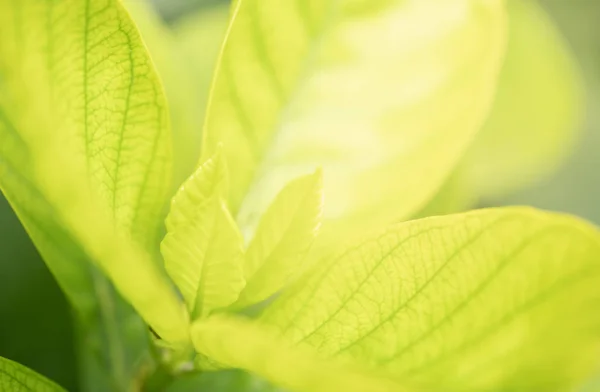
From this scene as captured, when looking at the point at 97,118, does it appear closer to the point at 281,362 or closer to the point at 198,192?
the point at 198,192

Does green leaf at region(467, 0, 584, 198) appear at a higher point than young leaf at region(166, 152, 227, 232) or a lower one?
lower

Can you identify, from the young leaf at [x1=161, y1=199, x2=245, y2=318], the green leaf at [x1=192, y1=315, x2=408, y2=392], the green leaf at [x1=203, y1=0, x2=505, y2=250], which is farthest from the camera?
the green leaf at [x1=203, y1=0, x2=505, y2=250]

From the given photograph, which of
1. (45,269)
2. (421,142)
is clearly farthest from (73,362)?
(421,142)

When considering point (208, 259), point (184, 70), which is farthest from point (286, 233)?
point (184, 70)

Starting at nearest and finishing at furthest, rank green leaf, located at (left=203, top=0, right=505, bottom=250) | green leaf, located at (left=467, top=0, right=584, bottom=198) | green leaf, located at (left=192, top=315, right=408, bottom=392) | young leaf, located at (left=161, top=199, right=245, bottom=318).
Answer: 1. green leaf, located at (left=192, top=315, right=408, bottom=392)
2. young leaf, located at (left=161, top=199, right=245, bottom=318)
3. green leaf, located at (left=203, top=0, right=505, bottom=250)
4. green leaf, located at (left=467, top=0, right=584, bottom=198)

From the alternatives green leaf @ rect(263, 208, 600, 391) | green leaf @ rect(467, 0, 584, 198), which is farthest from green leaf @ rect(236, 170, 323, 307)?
green leaf @ rect(467, 0, 584, 198)

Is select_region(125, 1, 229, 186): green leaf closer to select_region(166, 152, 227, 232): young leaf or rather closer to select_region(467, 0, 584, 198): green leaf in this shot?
select_region(166, 152, 227, 232): young leaf

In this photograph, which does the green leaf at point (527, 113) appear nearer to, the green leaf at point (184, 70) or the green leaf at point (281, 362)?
the green leaf at point (184, 70)
